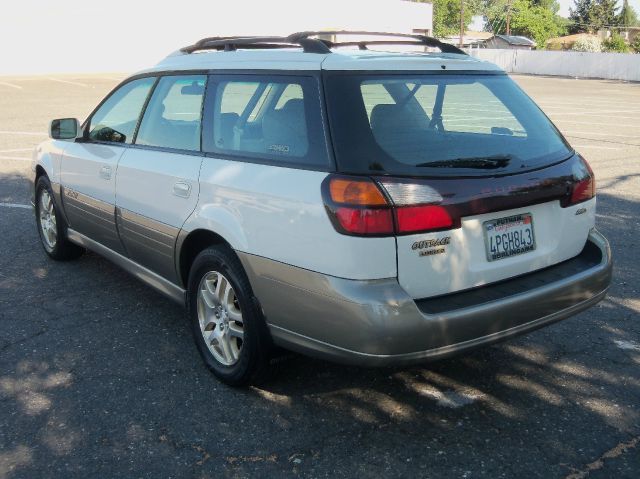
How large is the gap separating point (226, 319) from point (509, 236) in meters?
1.52

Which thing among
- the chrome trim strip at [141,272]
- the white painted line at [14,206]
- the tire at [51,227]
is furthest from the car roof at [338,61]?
the white painted line at [14,206]

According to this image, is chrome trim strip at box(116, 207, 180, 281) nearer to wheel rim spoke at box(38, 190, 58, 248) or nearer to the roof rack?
the roof rack

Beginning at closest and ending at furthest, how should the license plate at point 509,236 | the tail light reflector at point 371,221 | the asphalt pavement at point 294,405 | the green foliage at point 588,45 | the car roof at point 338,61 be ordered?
1. the tail light reflector at point 371,221
2. the asphalt pavement at point 294,405
3. the license plate at point 509,236
4. the car roof at point 338,61
5. the green foliage at point 588,45

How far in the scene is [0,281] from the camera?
5.64 meters

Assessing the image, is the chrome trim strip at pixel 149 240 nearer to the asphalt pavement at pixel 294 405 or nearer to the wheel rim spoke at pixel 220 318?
the wheel rim spoke at pixel 220 318

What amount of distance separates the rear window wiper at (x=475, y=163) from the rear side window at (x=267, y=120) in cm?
50

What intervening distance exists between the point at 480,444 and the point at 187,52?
3.00 m

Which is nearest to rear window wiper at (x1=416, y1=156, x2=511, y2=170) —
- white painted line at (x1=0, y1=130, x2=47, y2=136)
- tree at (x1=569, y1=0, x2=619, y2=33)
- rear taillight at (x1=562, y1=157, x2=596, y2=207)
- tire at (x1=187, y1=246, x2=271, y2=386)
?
rear taillight at (x1=562, y1=157, x2=596, y2=207)

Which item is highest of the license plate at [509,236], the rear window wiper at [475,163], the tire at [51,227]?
the rear window wiper at [475,163]

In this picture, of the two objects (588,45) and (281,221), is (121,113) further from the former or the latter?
(588,45)

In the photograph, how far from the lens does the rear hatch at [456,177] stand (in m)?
3.15

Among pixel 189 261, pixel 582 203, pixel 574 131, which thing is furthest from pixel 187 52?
pixel 574 131

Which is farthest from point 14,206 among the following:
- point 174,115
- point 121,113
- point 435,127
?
point 435,127

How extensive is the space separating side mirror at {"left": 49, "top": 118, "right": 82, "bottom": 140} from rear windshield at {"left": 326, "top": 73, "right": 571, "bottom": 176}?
2717 millimetres
